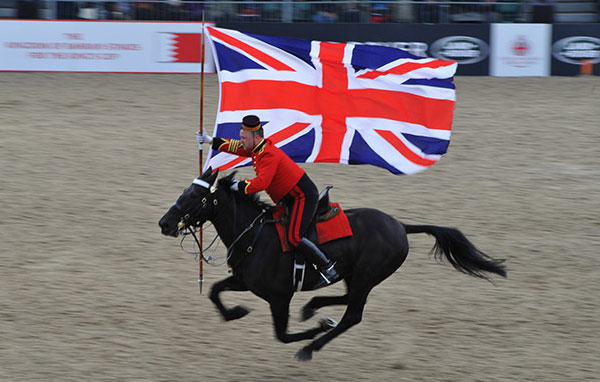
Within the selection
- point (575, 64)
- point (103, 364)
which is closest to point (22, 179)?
point (103, 364)

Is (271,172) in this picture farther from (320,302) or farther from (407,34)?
Result: (407,34)

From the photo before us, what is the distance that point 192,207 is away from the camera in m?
7.81

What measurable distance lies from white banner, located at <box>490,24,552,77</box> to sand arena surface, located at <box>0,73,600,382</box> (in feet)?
6.98

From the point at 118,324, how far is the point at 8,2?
13722mm

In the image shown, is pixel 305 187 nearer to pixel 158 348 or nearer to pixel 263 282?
pixel 263 282

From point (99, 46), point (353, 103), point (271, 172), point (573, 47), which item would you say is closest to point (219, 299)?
point (271, 172)

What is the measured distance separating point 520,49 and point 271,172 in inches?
580

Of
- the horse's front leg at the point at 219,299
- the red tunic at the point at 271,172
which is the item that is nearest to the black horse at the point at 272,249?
the horse's front leg at the point at 219,299

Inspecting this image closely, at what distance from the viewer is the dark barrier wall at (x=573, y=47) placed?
807 inches

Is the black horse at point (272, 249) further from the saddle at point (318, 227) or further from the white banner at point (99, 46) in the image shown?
the white banner at point (99, 46)

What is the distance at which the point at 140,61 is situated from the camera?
20.4 metres

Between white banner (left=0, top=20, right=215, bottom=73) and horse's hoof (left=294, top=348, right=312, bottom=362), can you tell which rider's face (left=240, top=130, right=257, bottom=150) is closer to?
horse's hoof (left=294, top=348, right=312, bottom=362)

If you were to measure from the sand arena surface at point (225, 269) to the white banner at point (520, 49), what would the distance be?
6.98ft

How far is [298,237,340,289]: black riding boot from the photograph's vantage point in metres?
7.92
